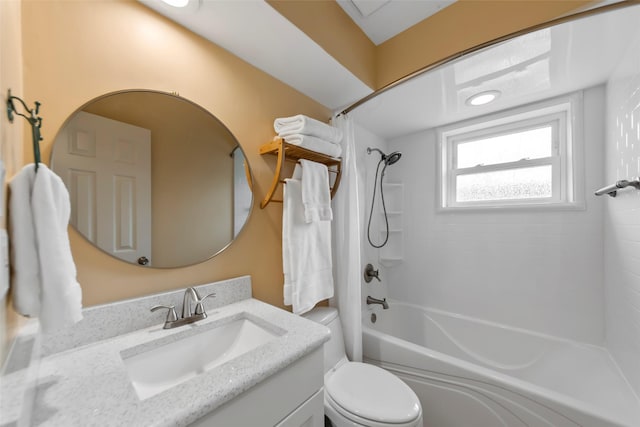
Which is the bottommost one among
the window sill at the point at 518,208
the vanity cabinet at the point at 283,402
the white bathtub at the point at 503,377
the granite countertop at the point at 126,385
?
the white bathtub at the point at 503,377

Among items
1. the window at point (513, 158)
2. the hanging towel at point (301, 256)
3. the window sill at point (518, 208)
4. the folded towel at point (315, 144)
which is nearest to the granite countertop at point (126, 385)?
the hanging towel at point (301, 256)

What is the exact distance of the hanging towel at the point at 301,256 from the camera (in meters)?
1.26

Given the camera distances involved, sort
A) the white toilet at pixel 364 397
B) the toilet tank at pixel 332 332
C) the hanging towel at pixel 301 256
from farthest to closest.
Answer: the toilet tank at pixel 332 332 < the hanging towel at pixel 301 256 < the white toilet at pixel 364 397

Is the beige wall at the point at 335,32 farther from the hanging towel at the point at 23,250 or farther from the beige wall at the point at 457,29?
the hanging towel at the point at 23,250

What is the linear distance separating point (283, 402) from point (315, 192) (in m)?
0.96

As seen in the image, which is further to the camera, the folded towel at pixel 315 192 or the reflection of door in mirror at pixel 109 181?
the folded towel at pixel 315 192

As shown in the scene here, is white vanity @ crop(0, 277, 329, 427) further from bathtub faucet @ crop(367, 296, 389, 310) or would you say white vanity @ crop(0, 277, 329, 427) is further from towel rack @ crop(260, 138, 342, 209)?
bathtub faucet @ crop(367, 296, 389, 310)

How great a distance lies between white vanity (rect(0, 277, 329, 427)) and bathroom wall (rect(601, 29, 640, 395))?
1601mm

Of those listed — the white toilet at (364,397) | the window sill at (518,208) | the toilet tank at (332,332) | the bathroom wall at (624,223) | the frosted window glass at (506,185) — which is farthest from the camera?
the frosted window glass at (506,185)

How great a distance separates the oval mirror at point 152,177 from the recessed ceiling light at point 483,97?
1.65 metres

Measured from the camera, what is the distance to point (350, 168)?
5.14ft

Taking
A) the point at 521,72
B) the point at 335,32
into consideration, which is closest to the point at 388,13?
the point at 335,32

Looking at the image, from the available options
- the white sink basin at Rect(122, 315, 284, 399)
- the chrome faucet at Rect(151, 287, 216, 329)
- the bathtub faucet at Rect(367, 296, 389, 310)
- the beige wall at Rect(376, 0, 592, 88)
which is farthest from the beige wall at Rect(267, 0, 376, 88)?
the bathtub faucet at Rect(367, 296, 389, 310)

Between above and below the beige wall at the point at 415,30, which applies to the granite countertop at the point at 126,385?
below
